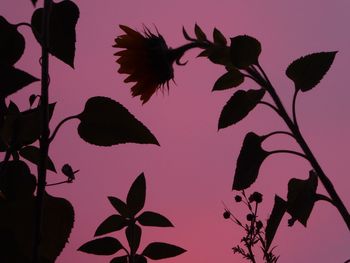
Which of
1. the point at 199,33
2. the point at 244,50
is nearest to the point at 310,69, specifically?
the point at 244,50

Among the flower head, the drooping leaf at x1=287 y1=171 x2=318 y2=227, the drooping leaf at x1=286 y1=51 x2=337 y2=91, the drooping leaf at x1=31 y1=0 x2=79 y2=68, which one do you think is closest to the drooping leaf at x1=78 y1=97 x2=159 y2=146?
the drooping leaf at x1=31 y1=0 x2=79 y2=68

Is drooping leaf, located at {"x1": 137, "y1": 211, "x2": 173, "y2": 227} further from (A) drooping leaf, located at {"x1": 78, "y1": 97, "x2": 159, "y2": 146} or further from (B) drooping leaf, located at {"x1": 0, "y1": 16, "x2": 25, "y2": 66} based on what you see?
(B) drooping leaf, located at {"x1": 0, "y1": 16, "x2": 25, "y2": 66}

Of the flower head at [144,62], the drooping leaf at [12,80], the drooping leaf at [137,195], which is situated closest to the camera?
the drooping leaf at [12,80]

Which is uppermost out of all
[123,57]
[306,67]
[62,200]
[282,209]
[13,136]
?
[123,57]

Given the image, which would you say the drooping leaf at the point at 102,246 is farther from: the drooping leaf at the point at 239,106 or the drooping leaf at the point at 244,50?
the drooping leaf at the point at 244,50

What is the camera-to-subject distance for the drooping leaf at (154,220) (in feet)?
4.29

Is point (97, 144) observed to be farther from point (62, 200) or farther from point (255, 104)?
point (255, 104)

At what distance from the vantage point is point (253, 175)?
111 centimetres

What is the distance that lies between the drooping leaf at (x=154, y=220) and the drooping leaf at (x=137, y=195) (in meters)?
0.03

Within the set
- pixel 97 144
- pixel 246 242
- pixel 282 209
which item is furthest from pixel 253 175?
pixel 246 242

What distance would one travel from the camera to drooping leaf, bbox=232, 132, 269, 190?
109 cm

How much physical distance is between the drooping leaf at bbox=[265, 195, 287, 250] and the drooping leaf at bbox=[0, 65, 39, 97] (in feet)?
2.09

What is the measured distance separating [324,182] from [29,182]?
55 cm

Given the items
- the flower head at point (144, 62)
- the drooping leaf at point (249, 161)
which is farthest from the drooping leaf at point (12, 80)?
the flower head at point (144, 62)
